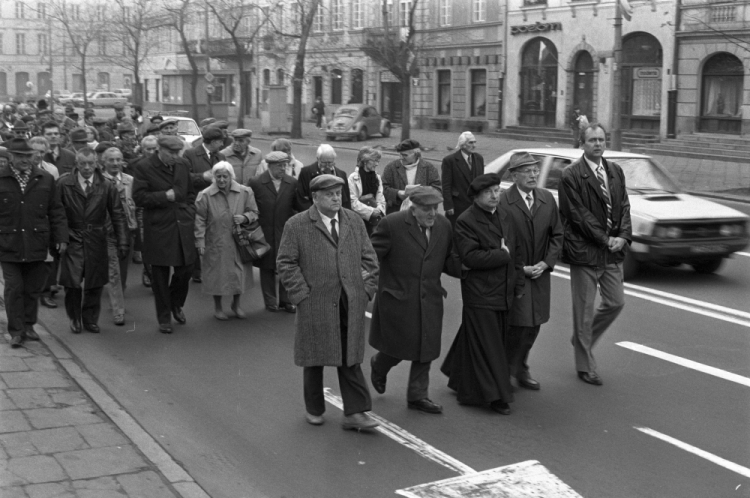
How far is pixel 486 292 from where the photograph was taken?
7.11 meters

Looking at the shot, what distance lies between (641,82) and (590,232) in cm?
2943

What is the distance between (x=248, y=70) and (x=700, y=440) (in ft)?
197

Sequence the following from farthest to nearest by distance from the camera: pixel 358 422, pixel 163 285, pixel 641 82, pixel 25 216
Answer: pixel 641 82 < pixel 163 285 < pixel 25 216 < pixel 358 422

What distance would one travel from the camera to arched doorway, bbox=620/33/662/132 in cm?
3478

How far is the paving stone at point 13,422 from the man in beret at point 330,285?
193 cm

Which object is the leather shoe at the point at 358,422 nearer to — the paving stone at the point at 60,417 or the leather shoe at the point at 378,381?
the leather shoe at the point at 378,381

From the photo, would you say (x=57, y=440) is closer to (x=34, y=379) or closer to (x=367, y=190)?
(x=34, y=379)

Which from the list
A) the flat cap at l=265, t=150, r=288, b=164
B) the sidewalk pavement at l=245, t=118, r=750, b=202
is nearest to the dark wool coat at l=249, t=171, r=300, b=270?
the flat cap at l=265, t=150, r=288, b=164

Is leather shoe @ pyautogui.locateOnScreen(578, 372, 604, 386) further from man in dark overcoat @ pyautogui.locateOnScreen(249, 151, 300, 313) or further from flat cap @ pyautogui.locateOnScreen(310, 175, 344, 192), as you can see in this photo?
man in dark overcoat @ pyautogui.locateOnScreen(249, 151, 300, 313)

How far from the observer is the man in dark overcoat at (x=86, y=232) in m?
9.40

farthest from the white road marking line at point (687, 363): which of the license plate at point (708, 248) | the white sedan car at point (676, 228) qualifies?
the license plate at point (708, 248)

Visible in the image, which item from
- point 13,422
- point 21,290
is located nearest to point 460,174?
point 21,290

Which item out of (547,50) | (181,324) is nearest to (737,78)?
(547,50)

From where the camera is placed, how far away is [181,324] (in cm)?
1015
